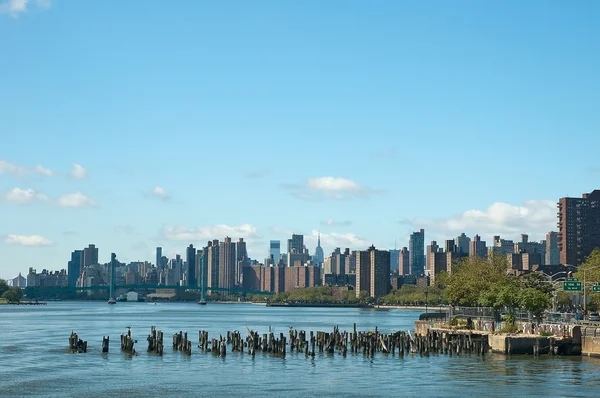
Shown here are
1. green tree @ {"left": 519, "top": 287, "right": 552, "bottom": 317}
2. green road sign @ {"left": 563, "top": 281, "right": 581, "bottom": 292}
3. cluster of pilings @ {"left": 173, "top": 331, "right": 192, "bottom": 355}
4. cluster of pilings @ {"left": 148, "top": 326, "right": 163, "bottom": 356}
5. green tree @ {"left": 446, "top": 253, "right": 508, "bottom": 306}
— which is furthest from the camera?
green tree @ {"left": 446, "top": 253, "right": 508, "bottom": 306}

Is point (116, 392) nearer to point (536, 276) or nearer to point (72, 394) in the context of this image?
point (72, 394)

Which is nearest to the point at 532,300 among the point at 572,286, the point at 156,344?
the point at 572,286

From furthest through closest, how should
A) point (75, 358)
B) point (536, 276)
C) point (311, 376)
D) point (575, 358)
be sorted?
point (536, 276), point (75, 358), point (575, 358), point (311, 376)

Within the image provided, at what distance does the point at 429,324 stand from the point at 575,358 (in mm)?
33293

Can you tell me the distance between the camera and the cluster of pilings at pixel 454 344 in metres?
86.2

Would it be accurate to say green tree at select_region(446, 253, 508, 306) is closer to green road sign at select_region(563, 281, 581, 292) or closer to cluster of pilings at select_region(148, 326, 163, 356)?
green road sign at select_region(563, 281, 581, 292)

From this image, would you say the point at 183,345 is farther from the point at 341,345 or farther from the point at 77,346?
the point at 341,345

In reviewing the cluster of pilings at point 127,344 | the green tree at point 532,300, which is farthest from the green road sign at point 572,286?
the cluster of pilings at point 127,344

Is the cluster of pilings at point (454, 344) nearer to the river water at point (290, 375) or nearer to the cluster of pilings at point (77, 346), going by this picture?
the river water at point (290, 375)

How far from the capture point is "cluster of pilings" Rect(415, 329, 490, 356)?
283ft

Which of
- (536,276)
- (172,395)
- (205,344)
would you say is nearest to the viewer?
(172,395)

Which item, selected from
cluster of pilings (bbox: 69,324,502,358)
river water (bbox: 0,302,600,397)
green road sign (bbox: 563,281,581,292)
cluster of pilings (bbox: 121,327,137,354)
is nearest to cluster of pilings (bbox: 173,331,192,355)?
cluster of pilings (bbox: 69,324,502,358)

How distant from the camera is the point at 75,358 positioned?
279ft

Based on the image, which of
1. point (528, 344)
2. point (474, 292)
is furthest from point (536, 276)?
point (528, 344)
